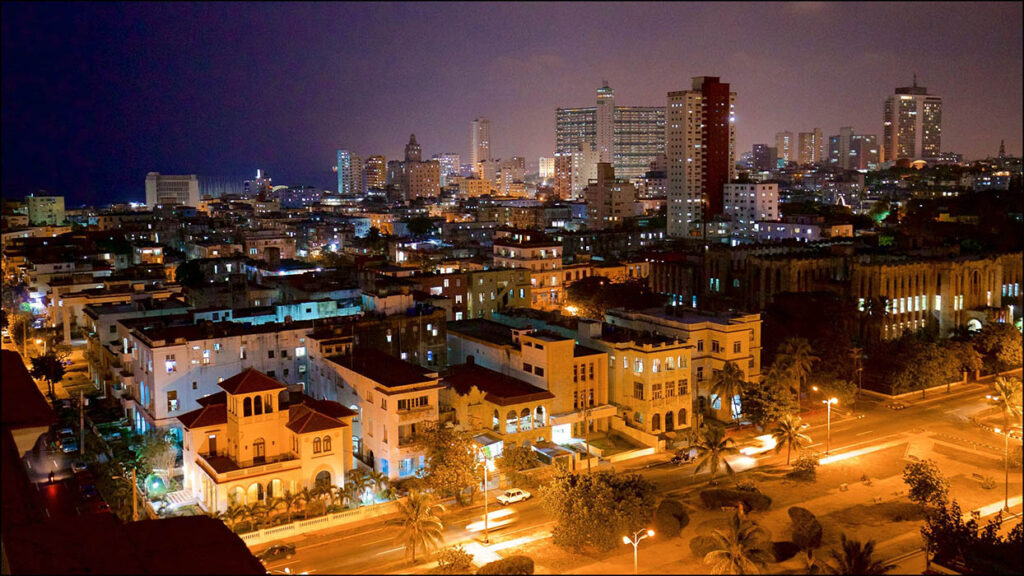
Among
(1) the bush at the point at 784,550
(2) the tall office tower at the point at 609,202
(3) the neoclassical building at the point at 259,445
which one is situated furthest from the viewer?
(2) the tall office tower at the point at 609,202

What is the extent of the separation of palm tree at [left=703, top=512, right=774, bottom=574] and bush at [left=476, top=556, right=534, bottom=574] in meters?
2.09

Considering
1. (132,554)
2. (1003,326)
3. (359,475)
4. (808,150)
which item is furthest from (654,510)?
(808,150)

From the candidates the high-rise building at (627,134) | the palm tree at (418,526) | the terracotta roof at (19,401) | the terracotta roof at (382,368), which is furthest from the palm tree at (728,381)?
the high-rise building at (627,134)

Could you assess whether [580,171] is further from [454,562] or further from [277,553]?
[454,562]

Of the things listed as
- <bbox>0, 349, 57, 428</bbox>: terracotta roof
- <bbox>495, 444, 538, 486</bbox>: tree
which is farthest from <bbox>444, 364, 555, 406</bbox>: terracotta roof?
<bbox>0, 349, 57, 428</bbox>: terracotta roof

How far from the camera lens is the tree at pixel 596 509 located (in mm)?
11414

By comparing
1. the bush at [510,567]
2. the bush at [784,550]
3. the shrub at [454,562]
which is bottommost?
the bush at [784,550]

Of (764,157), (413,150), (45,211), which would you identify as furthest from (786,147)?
(45,211)

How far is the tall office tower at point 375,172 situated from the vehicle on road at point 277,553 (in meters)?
103

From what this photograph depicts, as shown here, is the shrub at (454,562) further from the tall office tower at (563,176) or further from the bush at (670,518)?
the tall office tower at (563,176)

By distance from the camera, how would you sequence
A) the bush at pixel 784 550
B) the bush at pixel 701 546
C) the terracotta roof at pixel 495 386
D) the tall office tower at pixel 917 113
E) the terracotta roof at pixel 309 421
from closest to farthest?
→ the tall office tower at pixel 917 113
the bush at pixel 701 546
the bush at pixel 784 550
the terracotta roof at pixel 309 421
the terracotta roof at pixel 495 386

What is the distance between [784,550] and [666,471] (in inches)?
165

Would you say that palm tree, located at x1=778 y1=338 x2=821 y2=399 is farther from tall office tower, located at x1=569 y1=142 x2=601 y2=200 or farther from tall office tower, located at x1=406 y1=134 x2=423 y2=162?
tall office tower, located at x1=406 y1=134 x2=423 y2=162

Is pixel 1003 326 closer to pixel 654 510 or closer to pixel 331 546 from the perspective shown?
pixel 654 510
